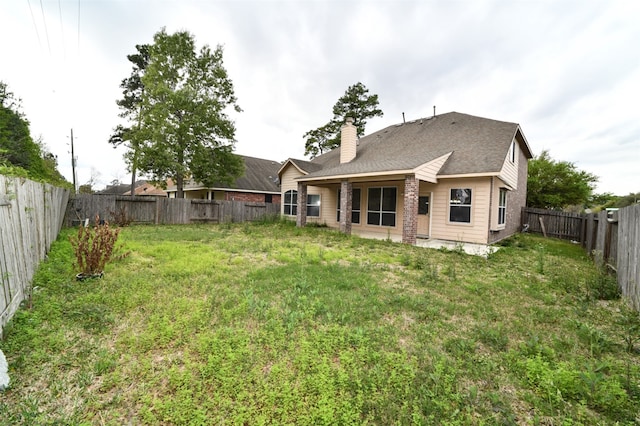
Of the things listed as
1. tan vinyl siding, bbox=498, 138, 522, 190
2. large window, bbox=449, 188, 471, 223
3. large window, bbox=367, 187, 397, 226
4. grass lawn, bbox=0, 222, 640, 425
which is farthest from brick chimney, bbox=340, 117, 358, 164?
grass lawn, bbox=0, 222, 640, 425

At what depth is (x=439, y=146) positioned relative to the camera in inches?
481

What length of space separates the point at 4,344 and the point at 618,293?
8.31m

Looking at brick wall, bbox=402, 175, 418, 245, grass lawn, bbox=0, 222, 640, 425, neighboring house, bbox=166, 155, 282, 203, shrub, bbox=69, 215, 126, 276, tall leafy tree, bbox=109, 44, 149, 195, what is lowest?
grass lawn, bbox=0, 222, 640, 425

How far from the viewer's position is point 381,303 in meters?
3.80

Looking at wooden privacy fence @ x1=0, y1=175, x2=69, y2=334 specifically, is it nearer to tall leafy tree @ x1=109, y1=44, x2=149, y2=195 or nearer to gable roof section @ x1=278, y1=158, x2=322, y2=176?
gable roof section @ x1=278, y1=158, x2=322, y2=176

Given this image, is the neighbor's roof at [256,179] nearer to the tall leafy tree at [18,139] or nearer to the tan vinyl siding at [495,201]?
the tall leafy tree at [18,139]

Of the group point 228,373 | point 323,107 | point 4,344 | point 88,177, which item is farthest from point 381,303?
point 88,177

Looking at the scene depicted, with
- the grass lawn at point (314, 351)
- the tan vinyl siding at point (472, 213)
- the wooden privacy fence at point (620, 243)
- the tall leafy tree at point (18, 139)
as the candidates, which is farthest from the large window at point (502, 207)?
the tall leafy tree at point (18, 139)

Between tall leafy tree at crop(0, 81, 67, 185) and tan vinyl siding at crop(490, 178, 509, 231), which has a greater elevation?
tall leafy tree at crop(0, 81, 67, 185)

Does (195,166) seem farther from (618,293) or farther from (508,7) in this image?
(618,293)

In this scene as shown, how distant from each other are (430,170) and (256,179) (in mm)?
17362

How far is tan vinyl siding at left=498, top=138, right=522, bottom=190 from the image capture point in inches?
396

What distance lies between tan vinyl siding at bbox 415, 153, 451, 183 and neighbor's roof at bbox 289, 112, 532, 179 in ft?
0.56

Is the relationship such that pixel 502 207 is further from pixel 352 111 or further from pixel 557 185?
pixel 352 111
